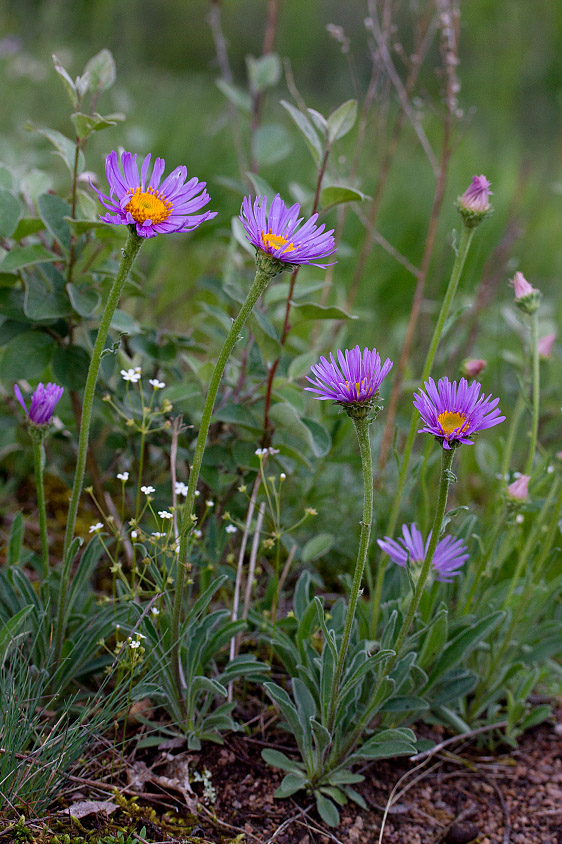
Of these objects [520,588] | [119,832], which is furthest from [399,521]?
[119,832]

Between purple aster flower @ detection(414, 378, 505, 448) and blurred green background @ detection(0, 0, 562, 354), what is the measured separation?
0.93 meters

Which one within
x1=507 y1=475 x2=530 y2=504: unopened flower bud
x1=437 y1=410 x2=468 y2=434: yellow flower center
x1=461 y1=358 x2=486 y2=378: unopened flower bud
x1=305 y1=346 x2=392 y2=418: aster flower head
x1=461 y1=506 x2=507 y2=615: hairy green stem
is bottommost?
x1=461 y1=506 x2=507 y2=615: hairy green stem

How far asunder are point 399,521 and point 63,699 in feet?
2.85

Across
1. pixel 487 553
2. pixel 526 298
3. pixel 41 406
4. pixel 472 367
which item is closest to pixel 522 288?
pixel 526 298

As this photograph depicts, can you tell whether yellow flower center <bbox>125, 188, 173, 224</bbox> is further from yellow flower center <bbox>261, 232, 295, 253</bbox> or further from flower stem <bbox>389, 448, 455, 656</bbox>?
flower stem <bbox>389, 448, 455, 656</bbox>

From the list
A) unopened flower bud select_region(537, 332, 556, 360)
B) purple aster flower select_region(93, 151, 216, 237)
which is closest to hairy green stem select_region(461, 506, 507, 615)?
unopened flower bud select_region(537, 332, 556, 360)

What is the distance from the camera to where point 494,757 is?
1.45 meters

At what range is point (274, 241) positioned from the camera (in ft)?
3.13

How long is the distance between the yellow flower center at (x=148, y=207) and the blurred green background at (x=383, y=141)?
899 mm

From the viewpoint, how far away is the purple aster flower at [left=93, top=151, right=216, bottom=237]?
0.97 meters

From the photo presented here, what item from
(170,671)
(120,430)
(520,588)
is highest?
(120,430)

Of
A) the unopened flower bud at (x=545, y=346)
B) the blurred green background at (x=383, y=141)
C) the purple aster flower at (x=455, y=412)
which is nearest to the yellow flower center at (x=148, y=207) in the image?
the purple aster flower at (x=455, y=412)

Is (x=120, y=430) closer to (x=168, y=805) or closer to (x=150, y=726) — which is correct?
(x=150, y=726)

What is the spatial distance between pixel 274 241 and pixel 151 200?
17cm
